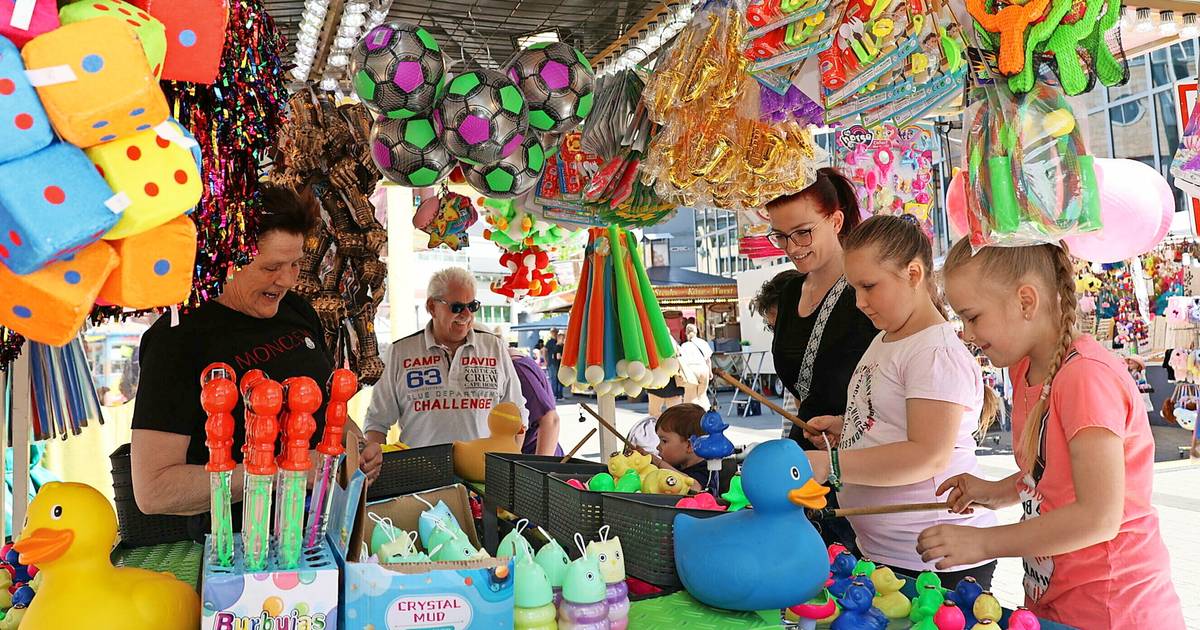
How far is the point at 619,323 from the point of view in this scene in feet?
10.6

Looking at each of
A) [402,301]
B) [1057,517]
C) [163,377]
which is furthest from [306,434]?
[402,301]

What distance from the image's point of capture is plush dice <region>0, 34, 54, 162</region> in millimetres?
779

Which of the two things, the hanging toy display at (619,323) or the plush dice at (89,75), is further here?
the hanging toy display at (619,323)

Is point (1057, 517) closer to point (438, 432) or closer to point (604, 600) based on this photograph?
point (604, 600)

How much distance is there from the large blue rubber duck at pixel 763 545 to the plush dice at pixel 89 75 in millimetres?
882

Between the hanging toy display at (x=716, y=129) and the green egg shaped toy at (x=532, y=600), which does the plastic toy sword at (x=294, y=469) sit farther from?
the hanging toy display at (x=716, y=129)

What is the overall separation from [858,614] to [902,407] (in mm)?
657

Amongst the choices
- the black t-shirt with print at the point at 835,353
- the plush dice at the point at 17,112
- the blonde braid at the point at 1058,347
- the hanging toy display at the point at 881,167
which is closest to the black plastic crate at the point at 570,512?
the blonde braid at the point at 1058,347

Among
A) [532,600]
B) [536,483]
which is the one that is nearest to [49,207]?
[532,600]

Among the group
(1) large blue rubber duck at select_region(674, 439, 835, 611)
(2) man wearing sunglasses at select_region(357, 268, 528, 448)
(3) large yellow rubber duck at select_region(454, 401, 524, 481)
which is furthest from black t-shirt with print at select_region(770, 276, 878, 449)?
(2) man wearing sunglasses at select_region(357, 268, 528, 448)

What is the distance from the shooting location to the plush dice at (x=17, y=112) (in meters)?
0.78

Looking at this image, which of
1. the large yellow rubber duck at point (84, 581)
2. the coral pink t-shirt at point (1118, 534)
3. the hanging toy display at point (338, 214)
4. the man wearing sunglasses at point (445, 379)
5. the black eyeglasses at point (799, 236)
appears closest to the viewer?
the large yellow rubber duck at point (84, 581)

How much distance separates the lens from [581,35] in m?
3.10

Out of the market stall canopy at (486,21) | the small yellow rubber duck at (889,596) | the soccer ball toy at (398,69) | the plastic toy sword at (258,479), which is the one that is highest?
the market stall canopy at (486,21)
